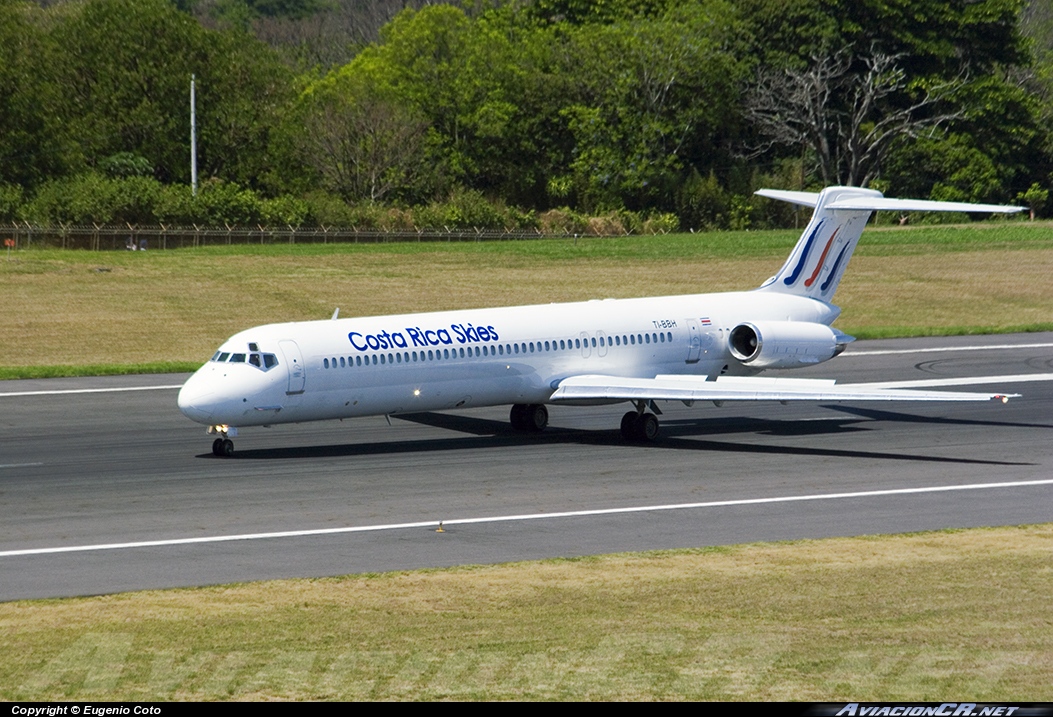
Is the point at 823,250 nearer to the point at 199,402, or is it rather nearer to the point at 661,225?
the point at 199,402

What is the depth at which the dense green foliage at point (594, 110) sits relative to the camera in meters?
84.6

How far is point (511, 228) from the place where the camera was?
80125 millimetres

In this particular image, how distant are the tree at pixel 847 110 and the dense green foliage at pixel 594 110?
17cm

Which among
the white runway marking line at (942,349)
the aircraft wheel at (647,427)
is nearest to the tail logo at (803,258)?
the aircraft wheel at (647,427)

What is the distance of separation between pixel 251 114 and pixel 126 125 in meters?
7.72

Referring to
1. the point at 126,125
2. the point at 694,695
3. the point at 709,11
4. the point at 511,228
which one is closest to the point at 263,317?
the point at 511,228

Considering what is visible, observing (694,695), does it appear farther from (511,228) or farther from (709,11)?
(709,11)

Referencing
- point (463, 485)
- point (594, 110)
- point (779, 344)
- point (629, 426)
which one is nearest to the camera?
point (463, 485)

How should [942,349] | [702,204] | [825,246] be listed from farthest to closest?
1. [702,204]
2. [942,349]
3. [825,246]

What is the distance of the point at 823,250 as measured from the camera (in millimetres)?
34812

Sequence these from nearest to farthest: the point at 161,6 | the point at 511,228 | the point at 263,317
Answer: the point at 263,317, the point at 511,228, the point at 161,6

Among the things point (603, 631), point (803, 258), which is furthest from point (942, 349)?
point (603, 631)

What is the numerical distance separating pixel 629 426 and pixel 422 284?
101 feet

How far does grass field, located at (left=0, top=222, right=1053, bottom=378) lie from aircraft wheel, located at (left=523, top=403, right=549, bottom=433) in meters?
14.9
